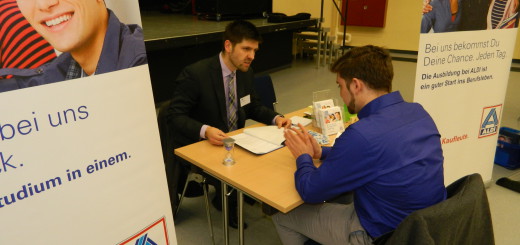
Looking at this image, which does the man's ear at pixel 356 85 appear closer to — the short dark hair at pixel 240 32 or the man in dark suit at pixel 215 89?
the man in dark suit at pixel 215 89

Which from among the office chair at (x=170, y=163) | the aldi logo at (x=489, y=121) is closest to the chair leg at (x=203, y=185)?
the office chair at (x=170, y=163)

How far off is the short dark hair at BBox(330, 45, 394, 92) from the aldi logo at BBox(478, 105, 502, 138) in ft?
4.73

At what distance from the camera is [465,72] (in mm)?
2328

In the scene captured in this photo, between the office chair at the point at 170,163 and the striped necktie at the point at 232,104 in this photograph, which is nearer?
the office chair at the point at 170,163

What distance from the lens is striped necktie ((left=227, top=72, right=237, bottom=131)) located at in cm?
230

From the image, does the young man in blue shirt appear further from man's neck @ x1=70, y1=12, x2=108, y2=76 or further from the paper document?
man's neck @ x1=70, y1=12, x2=108, y2=76

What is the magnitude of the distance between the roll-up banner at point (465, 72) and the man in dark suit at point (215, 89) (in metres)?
0.93

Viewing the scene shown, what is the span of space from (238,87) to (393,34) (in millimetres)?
7135

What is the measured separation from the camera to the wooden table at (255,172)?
1.43 meters

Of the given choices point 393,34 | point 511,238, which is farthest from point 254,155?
point 393,34

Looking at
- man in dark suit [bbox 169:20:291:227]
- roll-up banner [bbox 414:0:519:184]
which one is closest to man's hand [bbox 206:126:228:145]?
man in dark suit [bbox 169:20:291:227]

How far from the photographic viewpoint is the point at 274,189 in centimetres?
148

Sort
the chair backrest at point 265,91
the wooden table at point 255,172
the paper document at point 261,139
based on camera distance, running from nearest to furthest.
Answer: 1. the wooden table at point 255,172
2. the paper document at point 261,139
3. the chair backrest at point 265,91

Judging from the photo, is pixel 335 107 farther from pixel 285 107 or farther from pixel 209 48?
pixel 209 48
